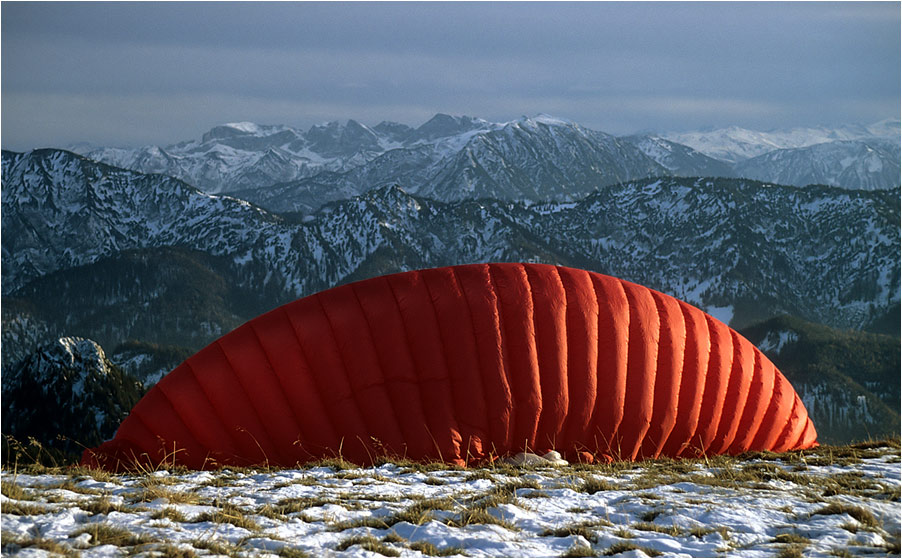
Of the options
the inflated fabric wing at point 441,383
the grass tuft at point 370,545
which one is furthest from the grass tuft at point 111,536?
the inflated fabric wing at point 441,383

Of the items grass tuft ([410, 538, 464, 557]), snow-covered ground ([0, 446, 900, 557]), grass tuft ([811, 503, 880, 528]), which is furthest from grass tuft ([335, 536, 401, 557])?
grass tuft ([811, 503, 880, 528])

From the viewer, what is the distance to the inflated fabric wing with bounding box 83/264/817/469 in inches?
669

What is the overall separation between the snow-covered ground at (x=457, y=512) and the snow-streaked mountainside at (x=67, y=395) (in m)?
81.7

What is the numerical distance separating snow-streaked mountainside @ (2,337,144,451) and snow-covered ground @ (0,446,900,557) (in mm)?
81748

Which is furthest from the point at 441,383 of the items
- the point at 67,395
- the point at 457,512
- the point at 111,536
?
the point at 67,395

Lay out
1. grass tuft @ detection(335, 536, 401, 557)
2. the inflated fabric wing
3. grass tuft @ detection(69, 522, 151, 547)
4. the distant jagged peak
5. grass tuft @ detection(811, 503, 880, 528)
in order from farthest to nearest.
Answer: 1. the distant jagged peak
2. the inflated fabric wing
3. grass tuft @ detection(811, 503, 880, 528)
4. grass tuft @ detection(335, 536, 401, 557)
5. grass tuft @ detection(69, 522, 151, 547)

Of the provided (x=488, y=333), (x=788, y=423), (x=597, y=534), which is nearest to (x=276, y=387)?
(x=488, y=333)

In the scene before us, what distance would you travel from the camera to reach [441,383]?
680 inches

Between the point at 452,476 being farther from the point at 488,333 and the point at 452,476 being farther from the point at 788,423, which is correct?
the point at 788,423

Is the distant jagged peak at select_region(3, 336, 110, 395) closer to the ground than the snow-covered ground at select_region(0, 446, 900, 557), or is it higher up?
closer to the ground

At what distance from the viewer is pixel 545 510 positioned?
34.5 ft

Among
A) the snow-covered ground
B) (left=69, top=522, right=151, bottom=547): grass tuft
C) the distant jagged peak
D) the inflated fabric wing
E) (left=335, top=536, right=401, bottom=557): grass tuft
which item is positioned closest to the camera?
(left=69, top=522, right=151, bottom=547): grass tuft

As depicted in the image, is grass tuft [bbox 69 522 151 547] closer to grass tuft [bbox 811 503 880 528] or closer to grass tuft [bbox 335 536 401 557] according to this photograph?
grass tuft [bbox 335 536 401 557]

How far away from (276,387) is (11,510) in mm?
8224
